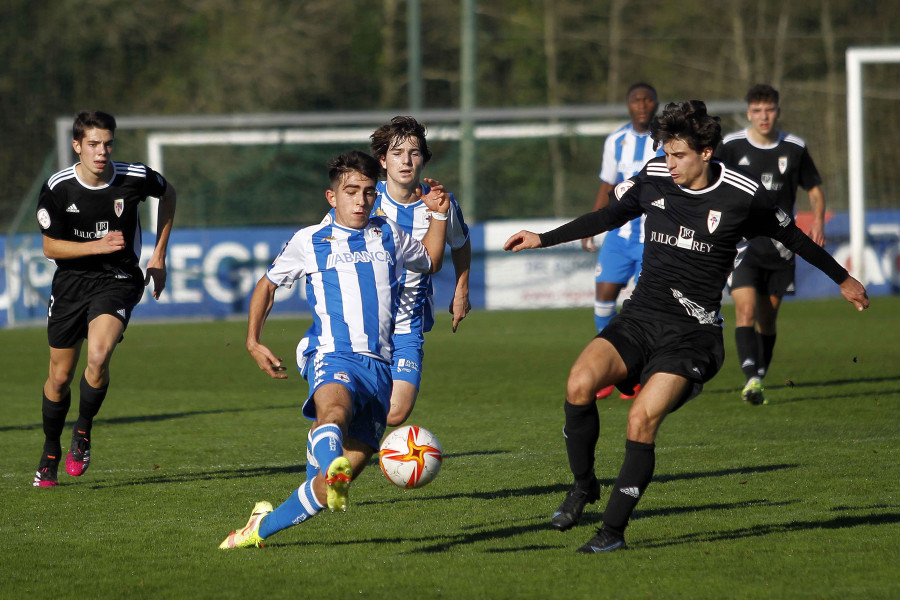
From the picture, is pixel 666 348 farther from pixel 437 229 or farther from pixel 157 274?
pixel 157 274

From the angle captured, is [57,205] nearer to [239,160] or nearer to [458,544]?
[458,544]

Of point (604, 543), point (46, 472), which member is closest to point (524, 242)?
point (604, 543)

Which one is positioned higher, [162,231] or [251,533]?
[162,231]

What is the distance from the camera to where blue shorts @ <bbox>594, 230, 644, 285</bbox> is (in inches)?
377

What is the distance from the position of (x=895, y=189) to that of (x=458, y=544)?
1800 centimetres

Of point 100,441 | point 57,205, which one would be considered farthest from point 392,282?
point 100,441

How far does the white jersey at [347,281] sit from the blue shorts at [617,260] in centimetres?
446

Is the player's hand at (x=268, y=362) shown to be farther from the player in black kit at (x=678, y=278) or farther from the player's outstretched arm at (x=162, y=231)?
the player's outstretched arm at (x=162, y=231)

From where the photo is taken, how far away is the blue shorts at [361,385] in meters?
4.98

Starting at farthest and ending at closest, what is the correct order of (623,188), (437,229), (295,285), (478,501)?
(295,285), (478,501), (623,188), (437,229)

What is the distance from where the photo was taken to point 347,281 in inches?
205

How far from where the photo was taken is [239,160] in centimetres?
2139

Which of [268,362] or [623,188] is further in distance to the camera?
[623,188]

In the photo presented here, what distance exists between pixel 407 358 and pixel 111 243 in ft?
5.32
